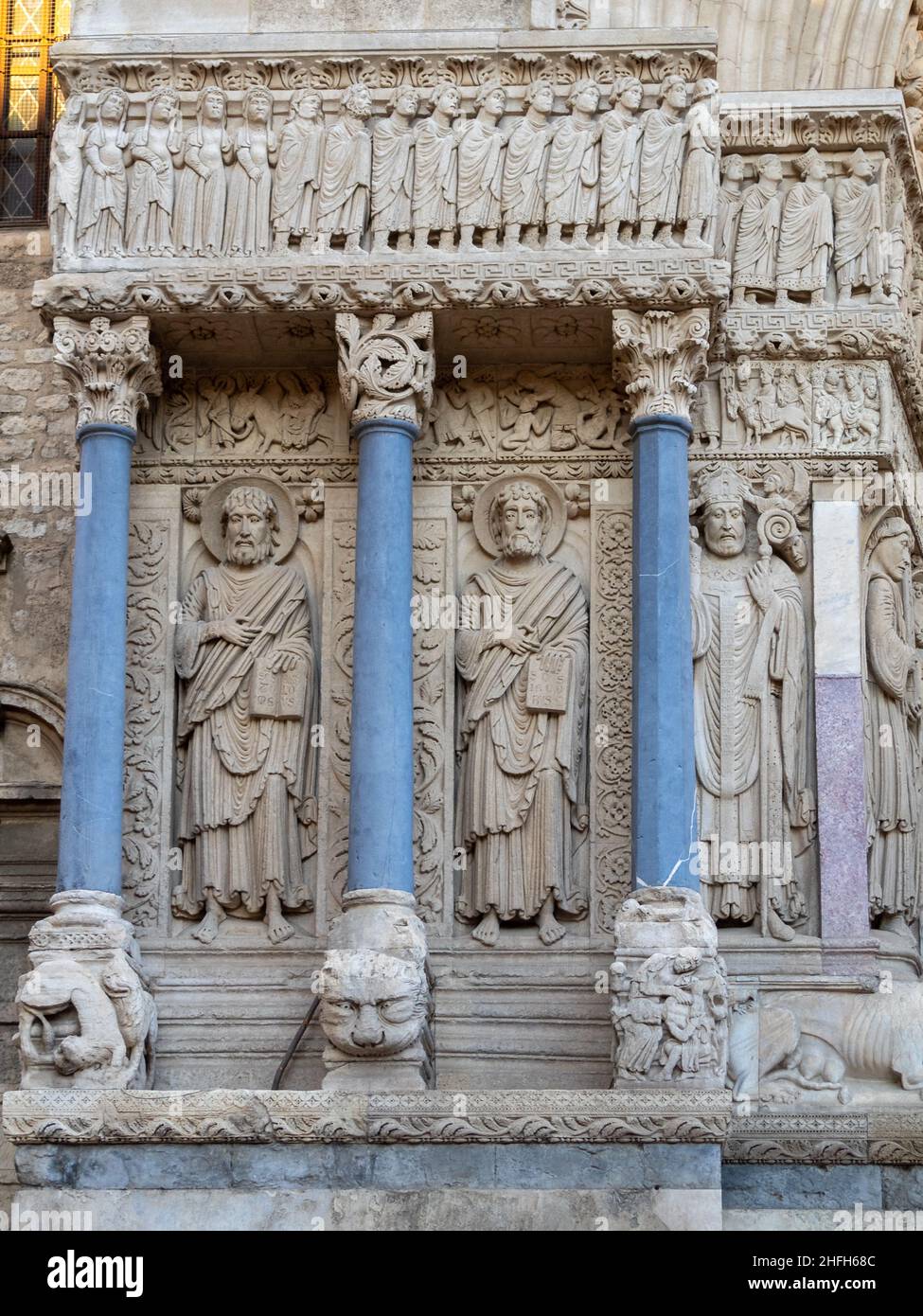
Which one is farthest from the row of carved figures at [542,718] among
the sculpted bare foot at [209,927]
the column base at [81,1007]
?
the column base at [81,1007]

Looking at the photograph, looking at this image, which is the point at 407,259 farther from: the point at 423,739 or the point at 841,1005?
the point at 841,1005

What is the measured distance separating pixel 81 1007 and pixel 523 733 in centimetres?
283

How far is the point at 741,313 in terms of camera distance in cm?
1634

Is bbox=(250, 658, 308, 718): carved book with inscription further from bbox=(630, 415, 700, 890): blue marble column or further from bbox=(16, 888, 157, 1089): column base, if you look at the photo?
bbox=(630, 415, 700, 890): blue marble column

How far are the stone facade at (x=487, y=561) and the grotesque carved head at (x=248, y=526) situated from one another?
0.02 m

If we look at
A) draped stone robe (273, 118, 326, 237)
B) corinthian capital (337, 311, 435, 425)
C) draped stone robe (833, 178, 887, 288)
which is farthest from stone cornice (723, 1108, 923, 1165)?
draped stone robe (273, 118, 326, 237)

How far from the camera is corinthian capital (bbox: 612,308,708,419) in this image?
1554 cm

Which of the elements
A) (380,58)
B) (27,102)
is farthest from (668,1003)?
(27,102)

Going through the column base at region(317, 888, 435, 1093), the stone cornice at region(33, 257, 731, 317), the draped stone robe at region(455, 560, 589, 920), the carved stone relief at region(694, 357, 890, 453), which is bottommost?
the column base at region(317, 888, 435, 1093)

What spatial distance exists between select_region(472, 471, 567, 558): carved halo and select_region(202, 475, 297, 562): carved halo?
40.9 inches

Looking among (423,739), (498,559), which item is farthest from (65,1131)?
(498,559)

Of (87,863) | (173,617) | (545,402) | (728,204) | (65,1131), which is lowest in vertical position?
(65,1131)

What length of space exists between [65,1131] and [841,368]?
6041 mm

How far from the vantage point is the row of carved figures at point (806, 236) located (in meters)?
16.4
